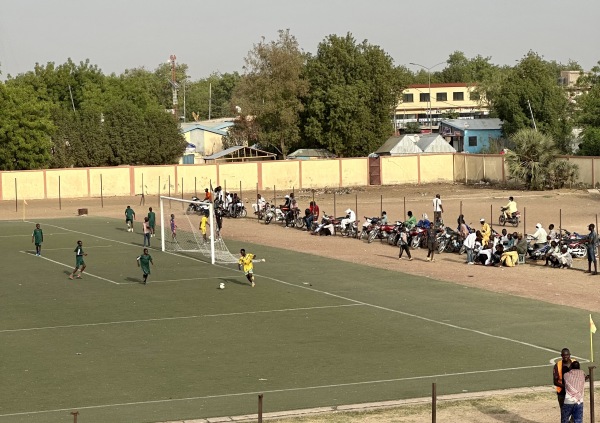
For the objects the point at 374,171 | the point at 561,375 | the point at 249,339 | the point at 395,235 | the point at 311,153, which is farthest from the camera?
the point at 311,153

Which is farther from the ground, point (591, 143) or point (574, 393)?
point (591, 143)

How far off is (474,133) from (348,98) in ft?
60.4

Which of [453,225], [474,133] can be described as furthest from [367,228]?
[474,133]

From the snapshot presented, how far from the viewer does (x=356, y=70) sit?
327 feet

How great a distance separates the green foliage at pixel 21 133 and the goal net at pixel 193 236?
24.3m

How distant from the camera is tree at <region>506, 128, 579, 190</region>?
72.6 metres

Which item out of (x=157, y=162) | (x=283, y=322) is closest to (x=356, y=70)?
(x=157, y=162)

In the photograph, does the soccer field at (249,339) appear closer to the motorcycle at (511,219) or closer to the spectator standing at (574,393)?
the spectator standing at (574,393)

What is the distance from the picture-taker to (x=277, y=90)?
9844 centimetres

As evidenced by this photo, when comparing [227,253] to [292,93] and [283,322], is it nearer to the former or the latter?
[283,322]

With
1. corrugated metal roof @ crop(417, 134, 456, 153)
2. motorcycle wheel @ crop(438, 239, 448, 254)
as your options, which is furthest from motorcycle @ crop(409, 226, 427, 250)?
corrugated metal roof @ crop(417, 134, 456, 153)

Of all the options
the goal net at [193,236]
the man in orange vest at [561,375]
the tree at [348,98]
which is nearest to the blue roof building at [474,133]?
the tree at [348,98]

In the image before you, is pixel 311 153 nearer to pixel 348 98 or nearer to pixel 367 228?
pixel 348 98

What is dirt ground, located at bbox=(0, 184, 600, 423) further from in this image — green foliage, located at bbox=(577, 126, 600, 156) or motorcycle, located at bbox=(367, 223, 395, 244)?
green foliage, located at bbox=(577, 126, 600, 156)
